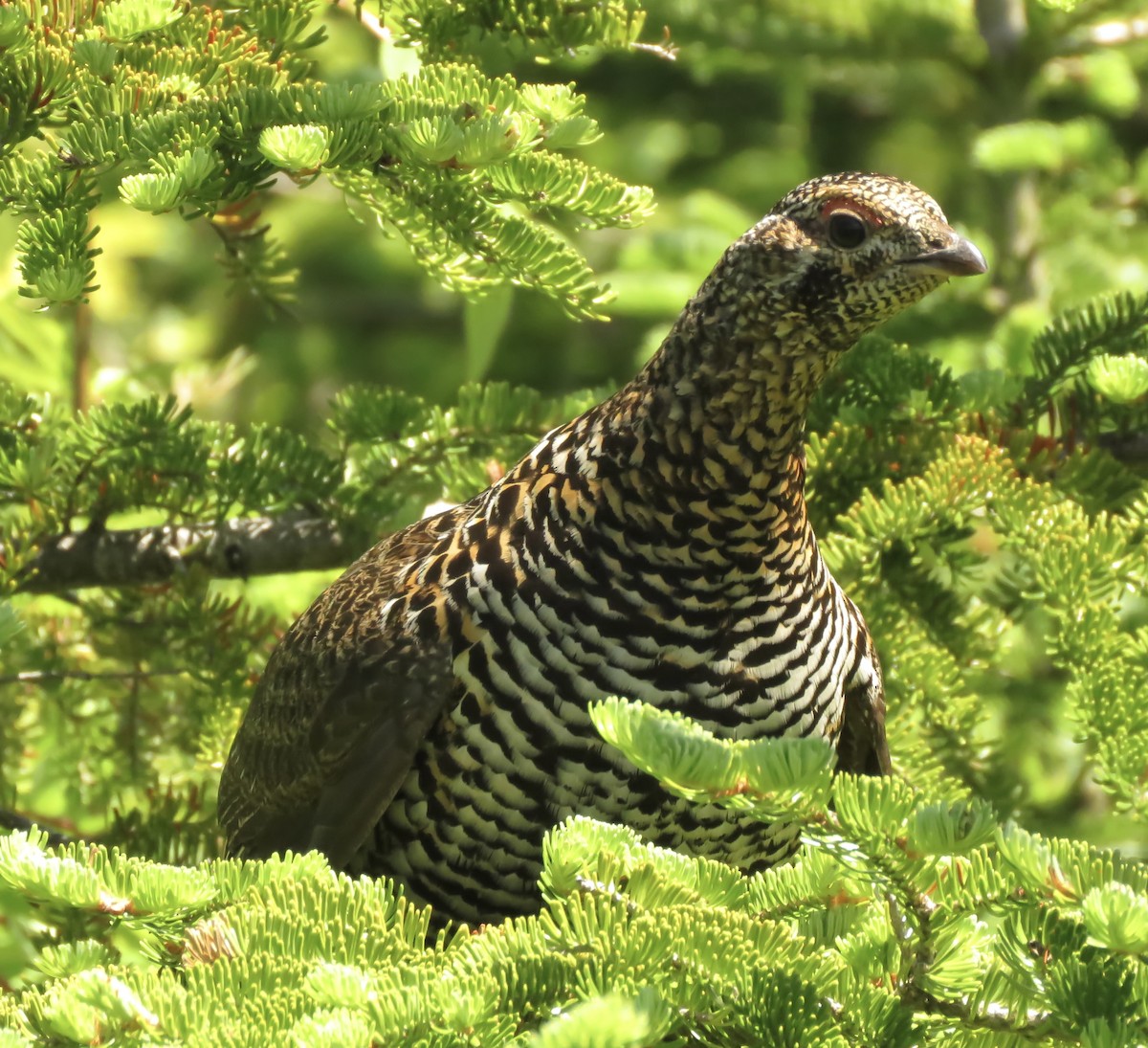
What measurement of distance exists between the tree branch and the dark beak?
4.83ft

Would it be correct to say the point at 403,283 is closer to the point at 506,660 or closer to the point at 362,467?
the point at 362,467

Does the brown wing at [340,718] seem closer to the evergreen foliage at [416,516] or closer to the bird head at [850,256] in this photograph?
the evergreen foliage at [416,516]

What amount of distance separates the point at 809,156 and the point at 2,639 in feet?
17.8

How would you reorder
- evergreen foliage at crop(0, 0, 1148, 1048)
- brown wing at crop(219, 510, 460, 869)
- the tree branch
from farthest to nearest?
the tree branch < brown wing at crop(219, 510, 460, 869) < evergreen foliage at crop(0, 0, 1148, 1048)

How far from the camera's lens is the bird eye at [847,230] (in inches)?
101

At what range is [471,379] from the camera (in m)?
4.00

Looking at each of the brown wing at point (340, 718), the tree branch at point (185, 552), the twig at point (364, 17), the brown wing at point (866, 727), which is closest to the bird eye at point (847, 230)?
the brown wing at point (866, 727)

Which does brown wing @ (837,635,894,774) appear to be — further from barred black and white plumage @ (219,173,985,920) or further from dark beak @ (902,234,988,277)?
dark beak @ (902,234,988,277)

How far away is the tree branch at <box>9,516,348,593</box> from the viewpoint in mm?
3283

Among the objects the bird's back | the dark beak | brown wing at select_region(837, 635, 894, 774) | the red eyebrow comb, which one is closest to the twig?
the bird's back

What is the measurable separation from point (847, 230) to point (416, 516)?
1.22 m

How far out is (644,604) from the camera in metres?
2.64

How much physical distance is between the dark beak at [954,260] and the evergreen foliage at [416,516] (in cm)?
47

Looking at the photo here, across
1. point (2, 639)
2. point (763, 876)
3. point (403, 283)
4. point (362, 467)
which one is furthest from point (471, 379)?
point (403, 283)
